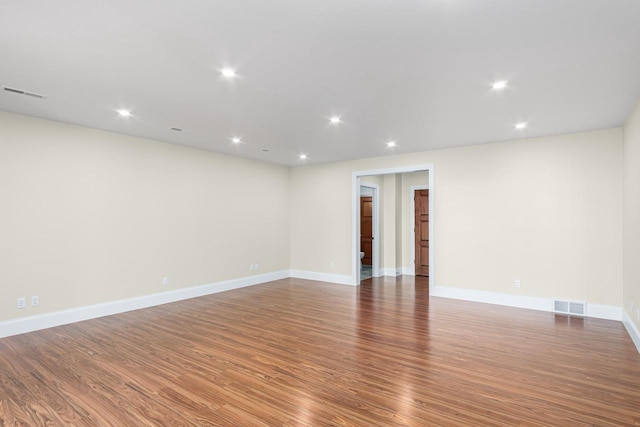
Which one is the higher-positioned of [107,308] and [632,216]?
[632,216]

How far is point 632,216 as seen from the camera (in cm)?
380

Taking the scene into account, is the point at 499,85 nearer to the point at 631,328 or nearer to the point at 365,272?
the point at 631,328

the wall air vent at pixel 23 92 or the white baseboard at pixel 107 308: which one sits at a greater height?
the wall air vent at pixel 23 92

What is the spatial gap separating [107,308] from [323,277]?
4.06 meters

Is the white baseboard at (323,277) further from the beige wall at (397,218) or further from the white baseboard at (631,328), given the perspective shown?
the white baseboard at (631,328)

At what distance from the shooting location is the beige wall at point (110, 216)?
13.3 feet

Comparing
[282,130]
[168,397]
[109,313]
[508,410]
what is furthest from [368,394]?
[109,313]

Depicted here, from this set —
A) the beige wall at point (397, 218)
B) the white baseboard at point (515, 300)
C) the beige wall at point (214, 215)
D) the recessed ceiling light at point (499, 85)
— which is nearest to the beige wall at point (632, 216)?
the beige wall at point (214, 215)

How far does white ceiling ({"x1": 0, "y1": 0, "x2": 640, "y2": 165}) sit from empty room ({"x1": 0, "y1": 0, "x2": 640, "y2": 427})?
→ 24mm

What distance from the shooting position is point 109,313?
4781 mm

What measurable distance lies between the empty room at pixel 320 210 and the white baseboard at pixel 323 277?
0.24ft

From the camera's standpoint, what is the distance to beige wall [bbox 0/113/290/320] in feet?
13.3

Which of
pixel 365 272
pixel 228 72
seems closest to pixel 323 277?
pixel 365 272

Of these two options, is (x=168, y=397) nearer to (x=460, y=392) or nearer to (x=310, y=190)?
(x=460, y=392)
